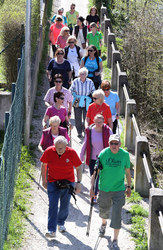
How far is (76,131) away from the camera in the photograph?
1273 cm

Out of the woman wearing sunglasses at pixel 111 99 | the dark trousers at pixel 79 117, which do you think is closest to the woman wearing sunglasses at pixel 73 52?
the dark trousers at pixel 79 117

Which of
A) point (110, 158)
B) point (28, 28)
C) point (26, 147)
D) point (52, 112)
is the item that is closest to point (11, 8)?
point (28, 28)

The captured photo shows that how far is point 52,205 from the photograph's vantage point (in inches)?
318

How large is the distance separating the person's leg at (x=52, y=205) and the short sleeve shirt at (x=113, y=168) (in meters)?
0.67

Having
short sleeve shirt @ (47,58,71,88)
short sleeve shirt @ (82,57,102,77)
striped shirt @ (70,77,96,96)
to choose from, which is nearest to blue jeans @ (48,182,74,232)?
striped shirt @ (70,77,96,96)

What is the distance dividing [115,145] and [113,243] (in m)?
1.35

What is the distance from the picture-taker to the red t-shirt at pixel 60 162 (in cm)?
784

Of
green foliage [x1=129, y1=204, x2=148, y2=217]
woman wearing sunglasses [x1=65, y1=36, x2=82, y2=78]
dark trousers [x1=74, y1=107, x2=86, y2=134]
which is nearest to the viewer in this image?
green foliage [x1=129, y1=204, x2=148, y2=217]

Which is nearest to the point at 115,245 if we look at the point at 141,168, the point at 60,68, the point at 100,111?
the point at 141,168

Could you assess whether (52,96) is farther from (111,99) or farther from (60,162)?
(60,162)

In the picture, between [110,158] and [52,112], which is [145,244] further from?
[52,112]

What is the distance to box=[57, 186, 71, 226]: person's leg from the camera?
26.7 ft

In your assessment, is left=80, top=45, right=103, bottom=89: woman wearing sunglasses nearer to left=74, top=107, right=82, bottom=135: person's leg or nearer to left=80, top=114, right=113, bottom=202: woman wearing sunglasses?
left=74, top=107, right=82, bottom=135: person's leg

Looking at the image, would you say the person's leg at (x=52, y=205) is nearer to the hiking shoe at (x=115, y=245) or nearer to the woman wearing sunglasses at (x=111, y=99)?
the hiking shoe at (x=115, y=245)
